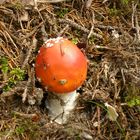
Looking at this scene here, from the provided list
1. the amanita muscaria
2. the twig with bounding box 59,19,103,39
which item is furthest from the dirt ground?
the amanita muscaria

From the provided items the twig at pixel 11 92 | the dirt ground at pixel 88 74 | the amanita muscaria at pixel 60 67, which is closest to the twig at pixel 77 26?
the dirt ground at pixel 88 74

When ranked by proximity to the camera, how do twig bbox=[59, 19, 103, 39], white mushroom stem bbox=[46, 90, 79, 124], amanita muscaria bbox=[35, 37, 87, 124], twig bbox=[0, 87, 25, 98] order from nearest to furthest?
amanita muscaria bbox=[35, 37, 87, 124], twig bbox=[0, 87, 25, 98], white mushroom stem bbox=[46, 90, 79, 124], twig bbox=[59, 19, 103, 39]

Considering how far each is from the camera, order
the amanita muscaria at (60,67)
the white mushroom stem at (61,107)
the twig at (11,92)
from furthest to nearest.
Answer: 1. the white mushroom stem at (61,107)
2. the twig at (11,92)
3. the amanita muscaria at (60,67)

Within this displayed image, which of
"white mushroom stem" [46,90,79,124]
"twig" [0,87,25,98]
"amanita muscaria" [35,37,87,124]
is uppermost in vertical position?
"amanita muscaria" [35,37,87,124]

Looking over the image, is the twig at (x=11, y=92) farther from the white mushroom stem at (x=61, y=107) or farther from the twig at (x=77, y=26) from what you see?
the twig at (x=77, y=26)

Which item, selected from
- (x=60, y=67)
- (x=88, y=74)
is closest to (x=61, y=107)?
(x=88, y=74)

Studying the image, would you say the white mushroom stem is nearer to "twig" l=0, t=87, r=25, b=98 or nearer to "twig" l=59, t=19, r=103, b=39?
"twig" l=0, t=87, r=25, b=98

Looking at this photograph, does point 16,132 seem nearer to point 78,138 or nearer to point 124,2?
point 78,138
